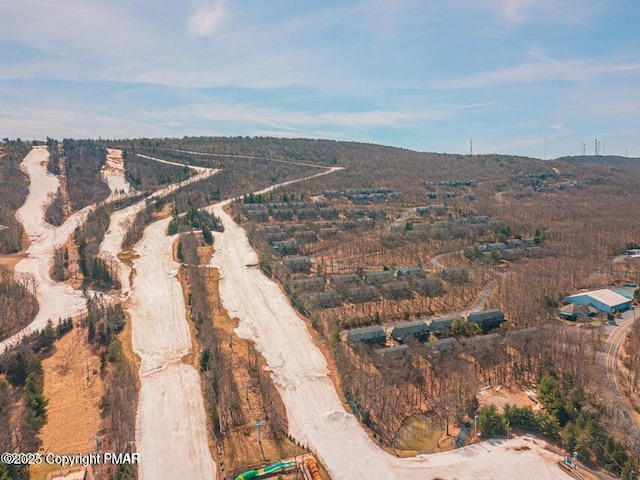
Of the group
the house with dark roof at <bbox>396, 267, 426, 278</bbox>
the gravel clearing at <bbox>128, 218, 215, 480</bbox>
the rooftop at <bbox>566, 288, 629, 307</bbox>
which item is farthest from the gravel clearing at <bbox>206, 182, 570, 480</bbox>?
the rooftop at <bbox>566, 288, 629, 307</bbox>

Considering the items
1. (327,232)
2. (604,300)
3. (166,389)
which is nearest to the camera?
(166,389)

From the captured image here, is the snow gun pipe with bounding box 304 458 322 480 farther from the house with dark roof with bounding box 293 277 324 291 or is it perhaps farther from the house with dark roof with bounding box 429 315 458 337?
the house with dark roof with bounding box 293 277 324 291

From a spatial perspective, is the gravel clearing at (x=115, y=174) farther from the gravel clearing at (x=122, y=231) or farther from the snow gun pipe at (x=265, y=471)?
the snow gun pipe at (x=265, y=471)

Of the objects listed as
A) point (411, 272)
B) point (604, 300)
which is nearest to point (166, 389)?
point (411, 272)

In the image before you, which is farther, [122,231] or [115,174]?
[115,174]

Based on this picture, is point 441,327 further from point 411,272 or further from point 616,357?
point 411,272
